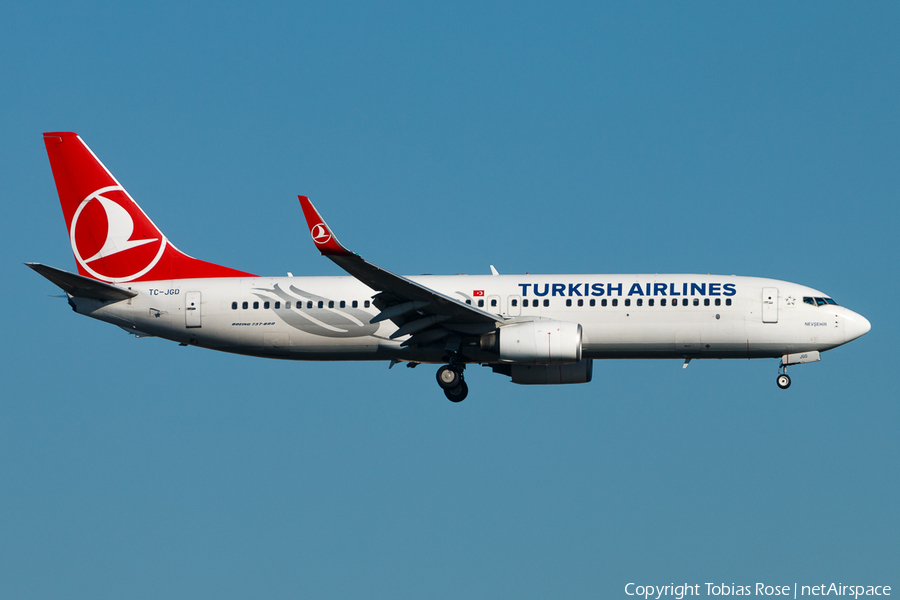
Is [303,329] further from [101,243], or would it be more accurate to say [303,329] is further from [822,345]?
[822,345]

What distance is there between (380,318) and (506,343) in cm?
438

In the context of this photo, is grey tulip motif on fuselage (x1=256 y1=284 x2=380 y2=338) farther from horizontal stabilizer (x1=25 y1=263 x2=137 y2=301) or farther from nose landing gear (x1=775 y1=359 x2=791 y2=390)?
nose landing gear (x1=775 y1=359 x2=791 y2=390)

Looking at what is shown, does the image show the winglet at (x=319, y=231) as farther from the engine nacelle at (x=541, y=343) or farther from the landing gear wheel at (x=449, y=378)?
the landing gear wheel at (x=449, y=378)

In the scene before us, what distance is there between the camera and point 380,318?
126 ft

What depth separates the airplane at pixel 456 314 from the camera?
3903 cm

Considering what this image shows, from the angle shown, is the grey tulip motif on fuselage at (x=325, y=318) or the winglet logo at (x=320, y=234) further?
the grey tulip motif on fuselage at (x=325, y=318)

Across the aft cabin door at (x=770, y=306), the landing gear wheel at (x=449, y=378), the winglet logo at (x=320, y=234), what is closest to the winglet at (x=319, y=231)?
the winglet logo at (x=320, y=234)

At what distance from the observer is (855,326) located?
130ft

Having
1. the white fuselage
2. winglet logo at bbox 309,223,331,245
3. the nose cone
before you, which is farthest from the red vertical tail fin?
the nose cone

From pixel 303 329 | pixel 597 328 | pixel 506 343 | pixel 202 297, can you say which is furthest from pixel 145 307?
pixel 597 328

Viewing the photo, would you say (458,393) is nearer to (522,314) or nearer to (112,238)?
(522,314)

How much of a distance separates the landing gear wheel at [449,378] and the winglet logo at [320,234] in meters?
8.90

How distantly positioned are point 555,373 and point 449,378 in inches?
160

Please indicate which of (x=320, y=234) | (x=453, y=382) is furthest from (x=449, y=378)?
(x=320, y=234)
